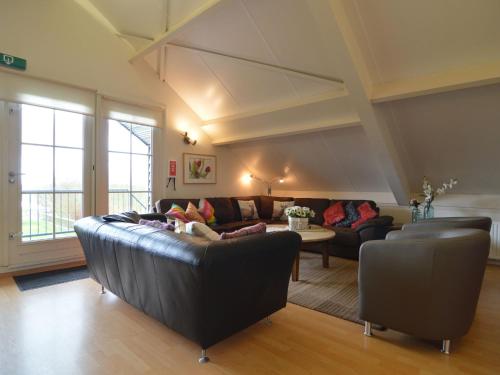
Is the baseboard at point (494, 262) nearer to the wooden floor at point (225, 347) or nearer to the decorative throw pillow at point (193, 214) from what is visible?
the wooden floor at point (225, 347)

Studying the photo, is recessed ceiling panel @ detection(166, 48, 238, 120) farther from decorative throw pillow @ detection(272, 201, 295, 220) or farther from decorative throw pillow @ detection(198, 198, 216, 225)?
decorative throw pillow @ detection(272, 201, 295, 220)

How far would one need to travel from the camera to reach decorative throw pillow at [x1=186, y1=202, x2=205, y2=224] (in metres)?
4.25

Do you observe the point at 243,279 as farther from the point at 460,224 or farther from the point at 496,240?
the point at 496,240

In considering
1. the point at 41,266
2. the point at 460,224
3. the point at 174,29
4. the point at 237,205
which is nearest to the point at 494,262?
the point at 460,224

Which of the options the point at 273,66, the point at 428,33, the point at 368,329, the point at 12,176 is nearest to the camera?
the point at 368,329

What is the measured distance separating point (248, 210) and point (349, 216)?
68.1 inches

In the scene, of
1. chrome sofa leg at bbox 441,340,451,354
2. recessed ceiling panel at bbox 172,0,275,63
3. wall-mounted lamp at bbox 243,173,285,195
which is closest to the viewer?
chrome sofa leg at bbox 441,340,451,354

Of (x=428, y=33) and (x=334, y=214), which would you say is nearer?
(x=428, y=33)

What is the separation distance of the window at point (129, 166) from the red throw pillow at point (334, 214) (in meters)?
2.92

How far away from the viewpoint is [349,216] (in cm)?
471

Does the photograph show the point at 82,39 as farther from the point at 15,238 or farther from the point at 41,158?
the point at 15,238

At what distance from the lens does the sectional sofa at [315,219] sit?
4.02 m

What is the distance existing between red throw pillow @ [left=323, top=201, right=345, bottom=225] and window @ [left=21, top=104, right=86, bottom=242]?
3713mm

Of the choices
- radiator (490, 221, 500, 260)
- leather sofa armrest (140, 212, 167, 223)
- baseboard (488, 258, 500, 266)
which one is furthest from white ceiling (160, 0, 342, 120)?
baseboard (488, 258, 500, 266)
